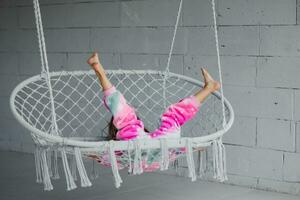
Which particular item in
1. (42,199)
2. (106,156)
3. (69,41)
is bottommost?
(42,199)

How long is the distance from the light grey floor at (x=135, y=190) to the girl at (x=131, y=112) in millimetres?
891

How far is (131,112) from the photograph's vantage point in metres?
2.54

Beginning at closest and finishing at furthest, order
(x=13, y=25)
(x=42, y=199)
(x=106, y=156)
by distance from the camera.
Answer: (x=106, y=156)
(x=42, y=199)
(x=13, y=25)

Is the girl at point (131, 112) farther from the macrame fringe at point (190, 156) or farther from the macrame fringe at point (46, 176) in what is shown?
the macrame fringe at point (46, 176)

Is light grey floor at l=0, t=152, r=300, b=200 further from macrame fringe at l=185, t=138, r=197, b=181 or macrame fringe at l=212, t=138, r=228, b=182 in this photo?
macrame fringe at l=185, t=138, r=197, b=181

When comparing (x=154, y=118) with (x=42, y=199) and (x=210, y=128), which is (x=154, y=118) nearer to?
(x=210, y=128)

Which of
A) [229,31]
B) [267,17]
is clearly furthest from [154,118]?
[267,17]

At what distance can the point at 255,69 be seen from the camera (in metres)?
3.51

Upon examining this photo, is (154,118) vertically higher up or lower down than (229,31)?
lower down

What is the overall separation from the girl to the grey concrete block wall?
0.94 metres

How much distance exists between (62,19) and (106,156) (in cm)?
237

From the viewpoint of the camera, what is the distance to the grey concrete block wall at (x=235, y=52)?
3.39 m

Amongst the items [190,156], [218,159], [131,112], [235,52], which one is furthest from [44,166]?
[235,52]

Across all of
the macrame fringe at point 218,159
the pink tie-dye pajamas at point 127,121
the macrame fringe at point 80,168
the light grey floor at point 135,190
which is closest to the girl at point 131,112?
the pink tie-dye pajamas at point 127,121
